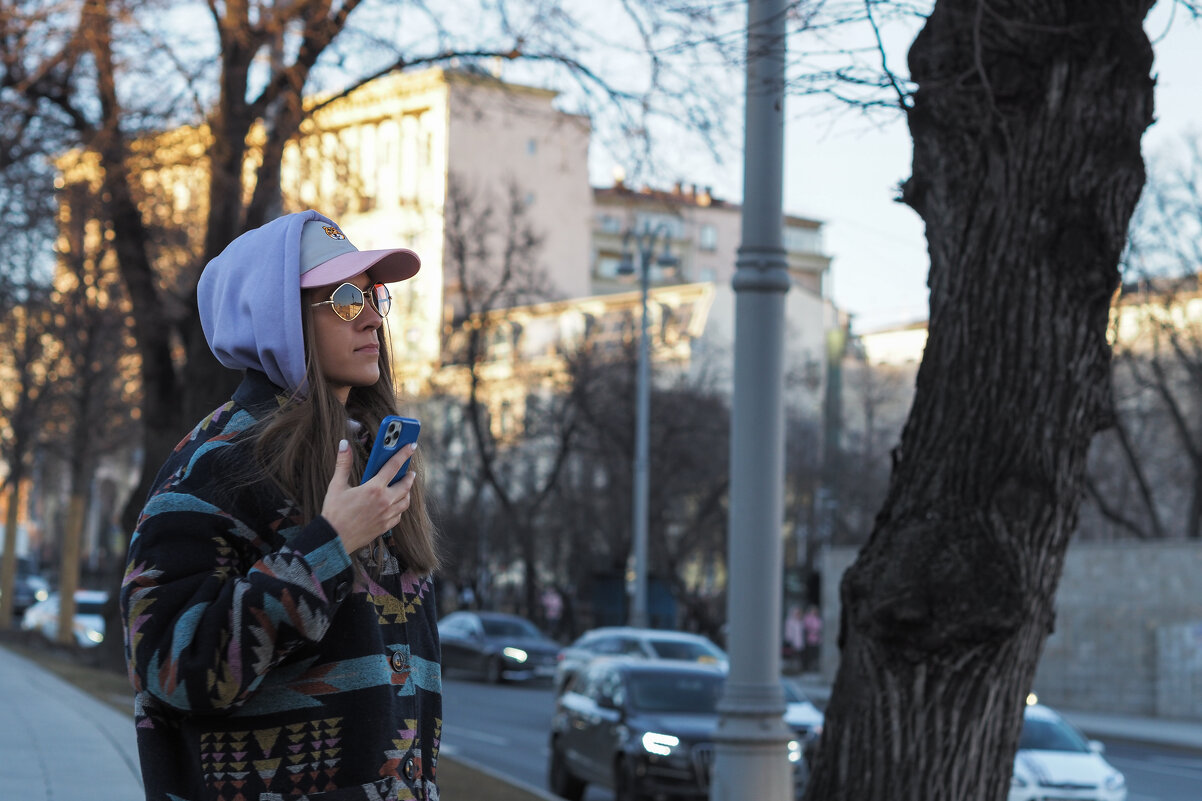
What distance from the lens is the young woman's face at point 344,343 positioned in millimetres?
2510

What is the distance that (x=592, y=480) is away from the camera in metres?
48.2

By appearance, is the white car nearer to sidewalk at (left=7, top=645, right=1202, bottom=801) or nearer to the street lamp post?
sidewalk at (left=7, top=645, right=1202, bottom=801)

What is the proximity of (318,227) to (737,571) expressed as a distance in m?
5.45

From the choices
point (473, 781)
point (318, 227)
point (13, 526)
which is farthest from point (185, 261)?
point (318, 227)

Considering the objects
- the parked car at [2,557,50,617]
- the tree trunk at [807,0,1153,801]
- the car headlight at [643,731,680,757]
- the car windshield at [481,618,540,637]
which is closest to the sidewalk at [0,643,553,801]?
the car headlight at [643,731,680,757]

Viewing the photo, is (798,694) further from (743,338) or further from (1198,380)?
(1198,380)

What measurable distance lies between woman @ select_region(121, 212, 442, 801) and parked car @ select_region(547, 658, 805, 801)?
11.6 m

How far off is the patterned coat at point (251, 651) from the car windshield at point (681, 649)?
63.9ft

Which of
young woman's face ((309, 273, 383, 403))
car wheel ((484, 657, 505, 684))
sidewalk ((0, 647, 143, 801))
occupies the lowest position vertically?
car wheel ((484, 657, 505, 684))

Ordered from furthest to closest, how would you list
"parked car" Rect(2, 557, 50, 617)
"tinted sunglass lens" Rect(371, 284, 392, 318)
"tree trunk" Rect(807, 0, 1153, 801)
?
"parked car" Rect(2, 557, 50, 617), "tree trunk" Rect(807, 0, 1153, 801), "tinted sunglass lens" Rect(371, 284, 392, 318)

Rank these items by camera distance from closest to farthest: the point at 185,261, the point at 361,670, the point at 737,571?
the point at 361,670
the point at 737,571
the point at 185,261

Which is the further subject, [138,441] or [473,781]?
[138,441]

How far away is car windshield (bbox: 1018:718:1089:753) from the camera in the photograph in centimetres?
1505

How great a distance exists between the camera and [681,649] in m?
21.9
